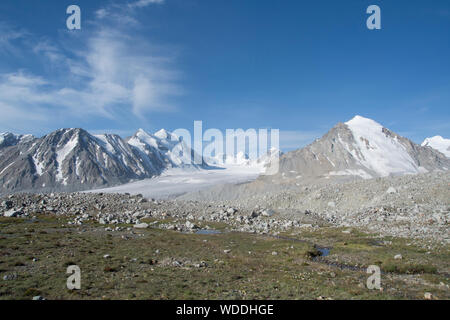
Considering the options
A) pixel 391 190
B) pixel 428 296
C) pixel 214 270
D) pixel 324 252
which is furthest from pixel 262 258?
pixel 391 190

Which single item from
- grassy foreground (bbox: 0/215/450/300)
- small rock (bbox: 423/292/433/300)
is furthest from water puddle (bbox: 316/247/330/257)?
small rock (bbox: 423/292/433/300)

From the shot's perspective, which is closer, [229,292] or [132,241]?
[229,292]

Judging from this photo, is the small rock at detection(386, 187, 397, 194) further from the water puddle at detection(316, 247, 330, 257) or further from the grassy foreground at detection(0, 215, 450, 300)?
the water puddle at detection(316, 247, 330, 257)

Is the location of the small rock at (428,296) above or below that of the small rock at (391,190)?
below

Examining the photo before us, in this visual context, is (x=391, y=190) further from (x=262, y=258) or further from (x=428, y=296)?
(x=428, y=296)

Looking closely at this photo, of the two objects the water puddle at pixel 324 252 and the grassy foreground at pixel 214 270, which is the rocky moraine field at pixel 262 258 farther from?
the water puddle at pixel 324 252

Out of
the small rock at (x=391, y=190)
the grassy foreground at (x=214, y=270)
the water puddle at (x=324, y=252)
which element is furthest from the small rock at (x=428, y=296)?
the small rock at (x=391, y=190)

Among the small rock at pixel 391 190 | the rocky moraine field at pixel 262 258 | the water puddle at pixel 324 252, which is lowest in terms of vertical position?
the water puddle at pixel 324 252
